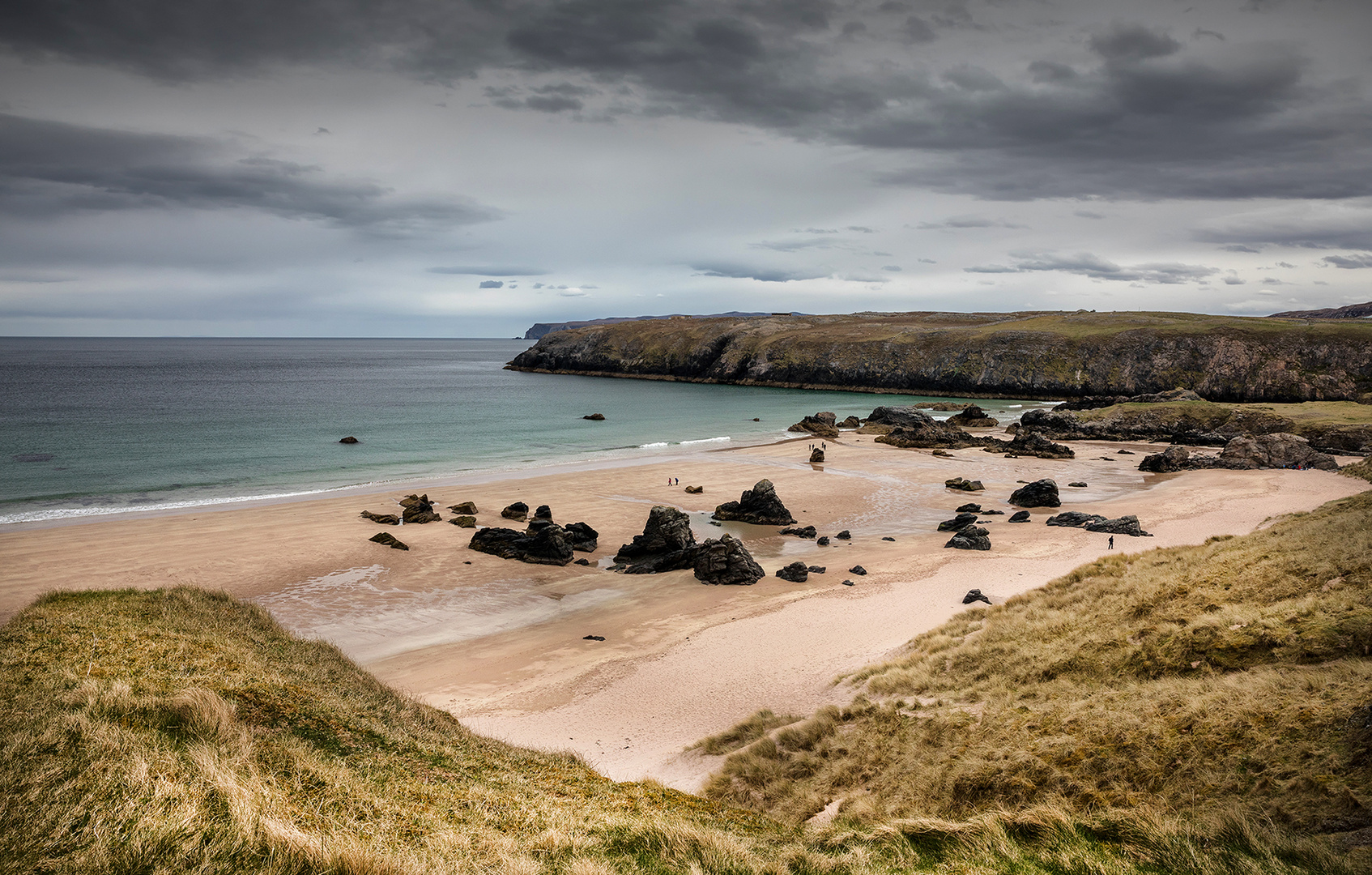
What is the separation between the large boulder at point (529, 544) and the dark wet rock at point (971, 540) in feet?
47.2

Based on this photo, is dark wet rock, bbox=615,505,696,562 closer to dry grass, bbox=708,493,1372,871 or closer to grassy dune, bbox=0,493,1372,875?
dry grass, bbox=708,493,1372,871

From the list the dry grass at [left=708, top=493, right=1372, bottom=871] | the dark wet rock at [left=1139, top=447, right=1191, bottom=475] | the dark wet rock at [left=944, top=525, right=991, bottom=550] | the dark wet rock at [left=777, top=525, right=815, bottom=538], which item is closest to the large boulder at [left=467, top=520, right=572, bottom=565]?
the dark wet rock at [left=777, top=525, right=815, bottom=538]

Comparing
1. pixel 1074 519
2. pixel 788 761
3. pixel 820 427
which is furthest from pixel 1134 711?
pixel 820 427

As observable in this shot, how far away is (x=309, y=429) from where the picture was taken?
6031 cm

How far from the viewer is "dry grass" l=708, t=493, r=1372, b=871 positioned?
289 inches

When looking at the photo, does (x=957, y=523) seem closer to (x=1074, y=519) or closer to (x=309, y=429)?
(x=1074, y=519)

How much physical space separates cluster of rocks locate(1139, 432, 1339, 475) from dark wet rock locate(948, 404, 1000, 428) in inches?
949

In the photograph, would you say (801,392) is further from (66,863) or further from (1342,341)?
(66,863)

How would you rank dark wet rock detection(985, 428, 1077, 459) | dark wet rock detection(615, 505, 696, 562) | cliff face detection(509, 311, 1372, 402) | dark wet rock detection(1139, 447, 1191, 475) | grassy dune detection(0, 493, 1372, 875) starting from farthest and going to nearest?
cliff face detection(509, 311, 1372, 402), dark wet rock detection(985, 428, 1077, 459), dark wet rock detection(1139, 447, 1191, 475), dark wet rock detection(615, 505, 696, 562), grassy dune detection(0, 493, 1372, 875)

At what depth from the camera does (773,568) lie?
24.2 m

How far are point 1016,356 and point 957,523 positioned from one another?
86930 mm

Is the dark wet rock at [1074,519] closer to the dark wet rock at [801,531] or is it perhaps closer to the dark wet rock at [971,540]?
the dark wet rock at [971,540]

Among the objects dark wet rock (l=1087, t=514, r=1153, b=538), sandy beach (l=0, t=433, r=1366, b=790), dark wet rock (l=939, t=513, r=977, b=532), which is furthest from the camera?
dark wet rock (l=939, t=513, r=977, b=532)

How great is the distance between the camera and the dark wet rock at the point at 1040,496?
32438 millimetres
